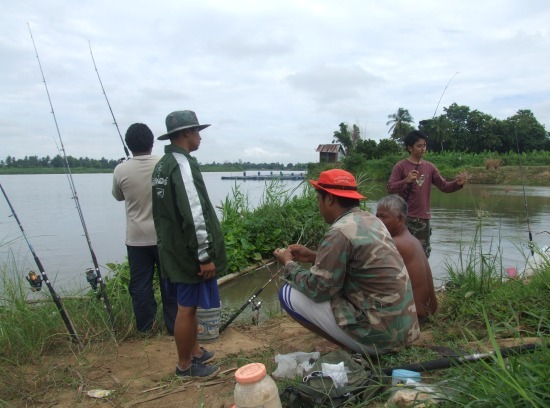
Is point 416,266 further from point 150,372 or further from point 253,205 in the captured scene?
point 253,205

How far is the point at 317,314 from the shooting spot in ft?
9.23

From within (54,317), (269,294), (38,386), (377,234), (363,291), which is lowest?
(269,294)

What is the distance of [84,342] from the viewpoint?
351 cm

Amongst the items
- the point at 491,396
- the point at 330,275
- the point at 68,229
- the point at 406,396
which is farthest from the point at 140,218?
the point at 68,229

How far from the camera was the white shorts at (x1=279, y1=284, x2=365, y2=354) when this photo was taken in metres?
2.75

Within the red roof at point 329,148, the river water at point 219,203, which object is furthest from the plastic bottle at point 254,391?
the red roof at point 329,148

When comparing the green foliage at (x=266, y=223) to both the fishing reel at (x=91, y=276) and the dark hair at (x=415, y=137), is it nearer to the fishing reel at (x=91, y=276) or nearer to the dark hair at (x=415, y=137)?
the dark hair at (x=415, y=137)

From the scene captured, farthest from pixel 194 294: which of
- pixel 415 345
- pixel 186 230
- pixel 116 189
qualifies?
pixel 415 345

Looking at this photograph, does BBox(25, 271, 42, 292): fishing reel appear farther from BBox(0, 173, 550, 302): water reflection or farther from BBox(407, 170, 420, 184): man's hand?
BBox(407, 170, 420, 184): man's hand

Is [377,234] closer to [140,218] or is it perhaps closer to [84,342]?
[140,218]

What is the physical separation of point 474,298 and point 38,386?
3282 mm

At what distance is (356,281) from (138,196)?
194cm

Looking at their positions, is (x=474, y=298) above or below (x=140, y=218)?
below

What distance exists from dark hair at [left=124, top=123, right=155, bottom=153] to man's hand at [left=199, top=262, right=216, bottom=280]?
1.39 m
